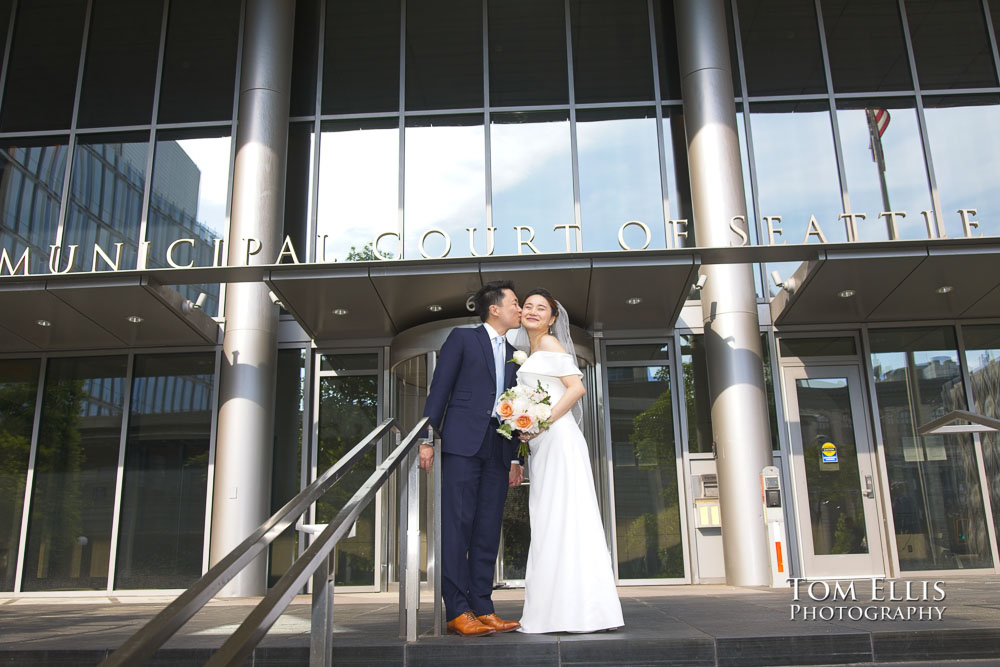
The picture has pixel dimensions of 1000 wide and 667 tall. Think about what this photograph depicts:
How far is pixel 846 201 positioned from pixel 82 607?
9867 mm

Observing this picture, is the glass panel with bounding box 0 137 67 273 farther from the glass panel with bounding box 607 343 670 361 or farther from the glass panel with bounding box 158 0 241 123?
the glass panel with bounding box 607 343 670 361

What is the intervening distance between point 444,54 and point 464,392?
8438mm

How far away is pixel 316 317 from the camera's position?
9344mm

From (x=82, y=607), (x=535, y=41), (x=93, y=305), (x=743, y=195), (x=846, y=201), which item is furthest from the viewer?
(x=535, y=41)

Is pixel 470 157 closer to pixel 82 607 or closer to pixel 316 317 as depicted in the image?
pixel 316 317

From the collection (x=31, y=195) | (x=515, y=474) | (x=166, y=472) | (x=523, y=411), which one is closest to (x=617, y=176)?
(x=166, y=472)

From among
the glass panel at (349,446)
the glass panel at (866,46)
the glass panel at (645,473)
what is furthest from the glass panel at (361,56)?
the glass panel at (866,46)

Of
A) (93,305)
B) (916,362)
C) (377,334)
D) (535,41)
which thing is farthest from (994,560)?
(93,305)

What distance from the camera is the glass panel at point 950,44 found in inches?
439

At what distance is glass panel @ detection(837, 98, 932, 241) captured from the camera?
10.6 m

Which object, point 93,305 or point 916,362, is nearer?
point 93,305

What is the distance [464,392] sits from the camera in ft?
Answer: 13.8

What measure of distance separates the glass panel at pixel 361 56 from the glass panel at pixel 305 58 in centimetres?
15

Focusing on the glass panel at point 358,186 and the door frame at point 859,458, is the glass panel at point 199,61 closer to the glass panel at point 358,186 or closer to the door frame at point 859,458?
the glass panel at point 358,186
